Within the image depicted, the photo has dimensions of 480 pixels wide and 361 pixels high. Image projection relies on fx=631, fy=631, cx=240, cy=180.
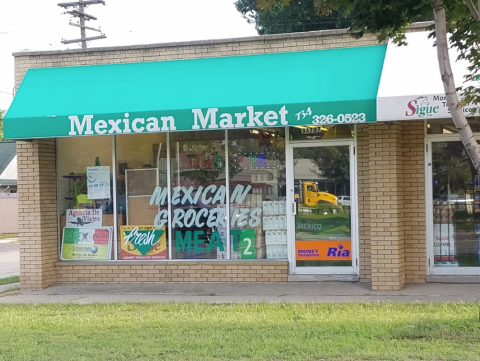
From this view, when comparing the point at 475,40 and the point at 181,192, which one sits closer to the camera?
the point at 475,40

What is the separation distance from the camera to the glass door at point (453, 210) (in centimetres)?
1015

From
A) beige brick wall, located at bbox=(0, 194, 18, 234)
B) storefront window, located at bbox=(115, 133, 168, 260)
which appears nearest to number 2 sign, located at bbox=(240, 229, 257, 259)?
storefront window, located at bbox=(115, 133, 168, 260)

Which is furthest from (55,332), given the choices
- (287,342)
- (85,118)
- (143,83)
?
(143,83)

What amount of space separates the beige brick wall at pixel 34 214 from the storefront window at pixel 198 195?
2250 millimetres

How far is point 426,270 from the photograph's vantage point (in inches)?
397

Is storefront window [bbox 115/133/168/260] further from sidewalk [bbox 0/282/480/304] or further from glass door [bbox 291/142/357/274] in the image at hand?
glass door [bbox 291/142/357/274]

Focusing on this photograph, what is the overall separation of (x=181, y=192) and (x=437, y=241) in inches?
175

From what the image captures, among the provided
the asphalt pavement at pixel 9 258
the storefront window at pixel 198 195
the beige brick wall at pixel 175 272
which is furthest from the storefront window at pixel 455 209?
the asphalt pavement at pixel 9 258

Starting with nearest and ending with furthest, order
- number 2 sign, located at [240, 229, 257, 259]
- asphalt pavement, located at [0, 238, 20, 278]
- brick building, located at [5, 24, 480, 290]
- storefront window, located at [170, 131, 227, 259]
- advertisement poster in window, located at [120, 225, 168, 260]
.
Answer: brick building, located at [5, 24, 480, 290] < number 2 sign, located at [240, 229, 257, 259] < storefront window, located at [170, 131, 227, 259] < advertisement poster in window, located at [120, 225, 168, 260] < asphalt pavement, located at [0, 238, 20, 278]

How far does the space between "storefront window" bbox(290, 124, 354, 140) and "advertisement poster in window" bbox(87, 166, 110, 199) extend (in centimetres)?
350

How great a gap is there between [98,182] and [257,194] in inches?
117

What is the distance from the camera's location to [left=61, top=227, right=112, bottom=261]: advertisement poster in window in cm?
1150

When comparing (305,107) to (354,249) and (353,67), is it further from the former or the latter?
(354,249)

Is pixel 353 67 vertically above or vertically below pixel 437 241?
above
